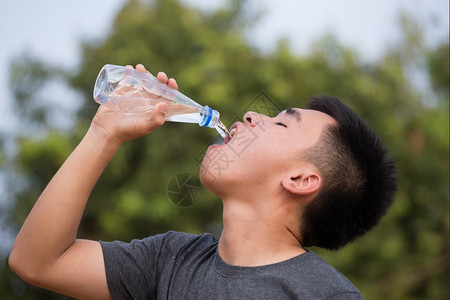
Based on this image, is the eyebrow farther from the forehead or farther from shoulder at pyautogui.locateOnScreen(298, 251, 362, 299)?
shoulder at pyautogui.locateOnScreen(298, 251, 362, 299)

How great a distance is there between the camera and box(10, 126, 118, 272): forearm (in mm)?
1720

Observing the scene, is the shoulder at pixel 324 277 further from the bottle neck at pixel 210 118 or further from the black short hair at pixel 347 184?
the bottle neck at pixel 210 118

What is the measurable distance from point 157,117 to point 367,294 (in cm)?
475

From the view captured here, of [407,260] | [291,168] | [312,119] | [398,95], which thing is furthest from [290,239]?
[398,95]

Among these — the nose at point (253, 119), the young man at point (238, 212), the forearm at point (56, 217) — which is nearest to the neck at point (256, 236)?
the young man at point (238, 212)

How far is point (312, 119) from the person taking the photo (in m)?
1.94

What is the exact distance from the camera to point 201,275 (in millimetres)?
1745

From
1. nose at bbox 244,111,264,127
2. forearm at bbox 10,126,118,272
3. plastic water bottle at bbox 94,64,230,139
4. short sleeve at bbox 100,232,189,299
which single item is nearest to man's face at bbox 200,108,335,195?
nose at bbox 244,111,264,127

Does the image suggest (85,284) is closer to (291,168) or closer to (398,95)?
(291,168)

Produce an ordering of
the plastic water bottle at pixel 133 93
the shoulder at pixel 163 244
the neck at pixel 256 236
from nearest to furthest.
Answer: the neck at pixel 256 236 → the shoulder at pixel 163 244 → the plastic water bottle at pixel 133 93

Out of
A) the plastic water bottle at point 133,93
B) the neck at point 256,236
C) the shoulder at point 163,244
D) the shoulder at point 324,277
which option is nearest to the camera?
the shoulder at point 324,277

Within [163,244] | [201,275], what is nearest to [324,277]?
[201,275]

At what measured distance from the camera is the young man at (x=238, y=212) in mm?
1721

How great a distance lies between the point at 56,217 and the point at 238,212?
1.86ft
